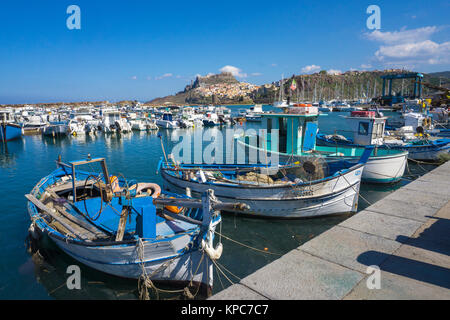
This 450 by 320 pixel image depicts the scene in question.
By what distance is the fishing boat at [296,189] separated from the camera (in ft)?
36.5

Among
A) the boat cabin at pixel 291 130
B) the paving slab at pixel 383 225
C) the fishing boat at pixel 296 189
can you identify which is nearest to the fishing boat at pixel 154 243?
the paving slab at pixel 383 225

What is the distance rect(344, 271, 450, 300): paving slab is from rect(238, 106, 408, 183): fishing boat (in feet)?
36.0

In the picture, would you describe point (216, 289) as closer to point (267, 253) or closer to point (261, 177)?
point (267, 253)

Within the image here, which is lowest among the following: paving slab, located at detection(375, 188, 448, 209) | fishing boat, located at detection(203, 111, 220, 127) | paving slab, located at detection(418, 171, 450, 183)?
paving slab, located at detection(375, 188, 448, 209)

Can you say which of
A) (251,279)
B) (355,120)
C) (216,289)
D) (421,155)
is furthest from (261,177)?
(421,155)

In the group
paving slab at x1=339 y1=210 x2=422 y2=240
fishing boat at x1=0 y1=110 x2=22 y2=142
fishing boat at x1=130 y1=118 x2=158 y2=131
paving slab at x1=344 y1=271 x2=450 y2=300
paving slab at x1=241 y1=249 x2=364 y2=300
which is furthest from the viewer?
fishing boat at x1=130 y1=118 x2=158 y2=131

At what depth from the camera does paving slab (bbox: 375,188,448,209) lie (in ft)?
20.9

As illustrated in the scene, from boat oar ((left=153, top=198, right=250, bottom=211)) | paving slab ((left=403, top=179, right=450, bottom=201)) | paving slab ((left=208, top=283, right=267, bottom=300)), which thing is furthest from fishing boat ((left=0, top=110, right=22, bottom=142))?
paving slab ((left=403, top=179, right=450, bottom=201))

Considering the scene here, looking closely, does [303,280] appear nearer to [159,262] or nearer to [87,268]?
[159,262]

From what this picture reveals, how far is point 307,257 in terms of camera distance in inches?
173

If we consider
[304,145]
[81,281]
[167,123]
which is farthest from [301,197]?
[167,123]

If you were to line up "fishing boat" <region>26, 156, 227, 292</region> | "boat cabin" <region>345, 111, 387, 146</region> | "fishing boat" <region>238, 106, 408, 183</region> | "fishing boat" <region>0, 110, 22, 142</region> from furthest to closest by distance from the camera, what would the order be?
"fishing boat" <region>0, 110, 22, 142</region>
"boat cabin" <region>345, 111, 387, 146</region>
"fishing boat" <region>238, 106, 408, 183</region>
"fishing boat" <region>26, 156, 227, 292</region>

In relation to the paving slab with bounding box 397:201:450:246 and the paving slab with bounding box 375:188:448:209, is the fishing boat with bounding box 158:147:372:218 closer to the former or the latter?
the paving slab with bounding box 375:188:448:209

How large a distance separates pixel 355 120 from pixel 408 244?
16.9 m
